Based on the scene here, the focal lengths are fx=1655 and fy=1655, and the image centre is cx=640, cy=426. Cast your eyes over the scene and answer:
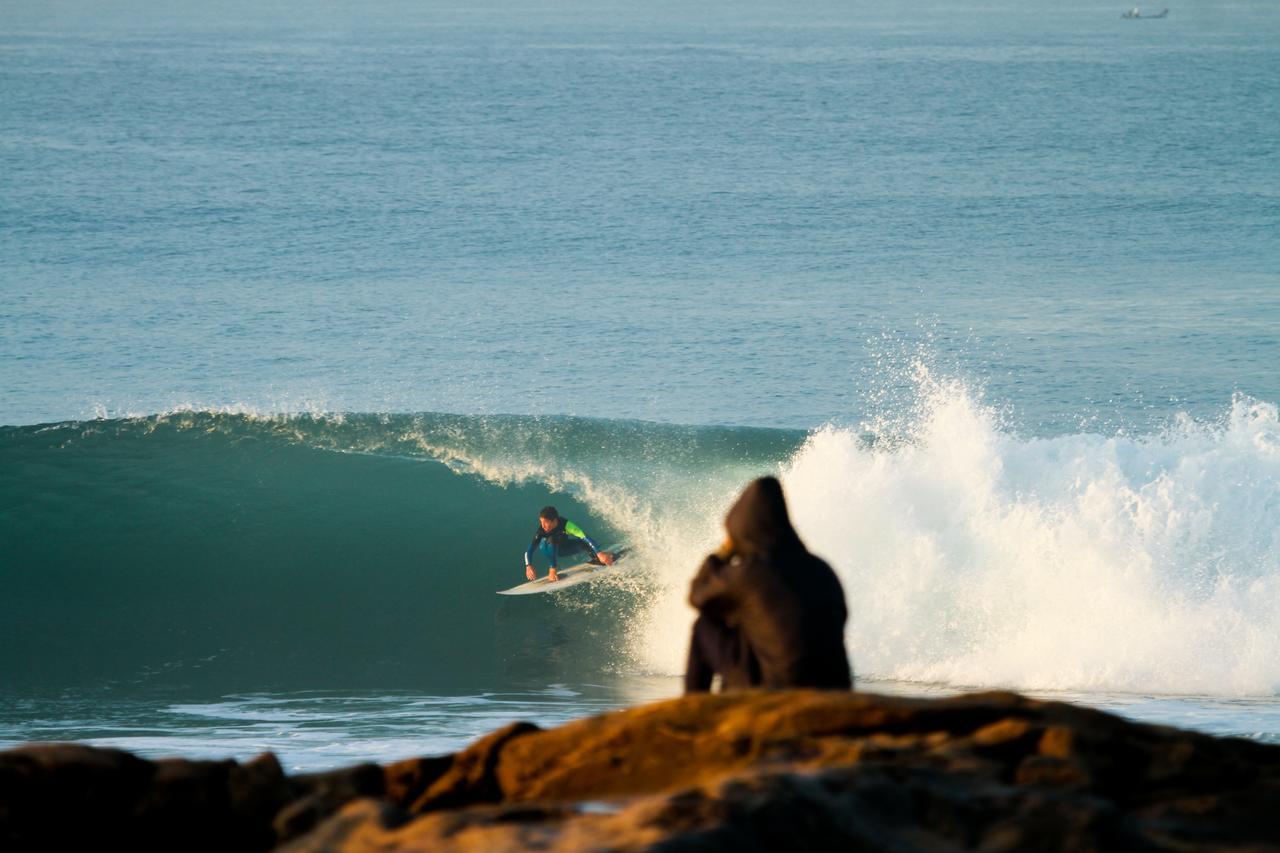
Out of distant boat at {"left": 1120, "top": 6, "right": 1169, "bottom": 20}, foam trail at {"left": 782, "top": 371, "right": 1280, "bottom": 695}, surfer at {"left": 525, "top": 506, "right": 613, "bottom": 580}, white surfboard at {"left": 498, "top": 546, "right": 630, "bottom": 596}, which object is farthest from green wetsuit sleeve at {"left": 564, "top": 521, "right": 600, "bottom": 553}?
distant boat at {"left": 1120, "top": 6, "right": 1169, "bottom": 20}

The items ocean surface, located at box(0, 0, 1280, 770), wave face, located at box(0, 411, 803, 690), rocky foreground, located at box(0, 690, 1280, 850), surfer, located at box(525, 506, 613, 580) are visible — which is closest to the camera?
rocky foreground, located at box(0, 690, 1280, 850)

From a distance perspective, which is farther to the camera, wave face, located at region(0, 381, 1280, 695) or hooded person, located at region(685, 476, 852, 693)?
wave face, located at region(0, 381, 1280, 695)

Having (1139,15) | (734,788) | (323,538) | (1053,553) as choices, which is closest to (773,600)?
(734,788)

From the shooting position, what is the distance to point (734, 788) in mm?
3984

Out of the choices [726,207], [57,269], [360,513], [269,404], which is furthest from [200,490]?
[726,207]

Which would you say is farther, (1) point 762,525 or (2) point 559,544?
(2) point 559,544

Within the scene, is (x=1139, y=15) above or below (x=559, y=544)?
above

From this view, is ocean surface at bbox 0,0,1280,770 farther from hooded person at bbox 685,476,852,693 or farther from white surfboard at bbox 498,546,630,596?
hooded person at bbox 685,476,852,693

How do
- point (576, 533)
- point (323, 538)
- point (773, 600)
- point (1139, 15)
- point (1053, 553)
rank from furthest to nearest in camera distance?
point (1139, 15)
point (323, 538)
point (1053, 553)
point (576, 533)
point (773, 600)

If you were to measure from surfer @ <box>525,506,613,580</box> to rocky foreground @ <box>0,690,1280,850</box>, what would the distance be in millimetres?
8717

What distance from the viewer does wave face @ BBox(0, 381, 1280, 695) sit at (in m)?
12.9

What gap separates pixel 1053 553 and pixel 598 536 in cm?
425

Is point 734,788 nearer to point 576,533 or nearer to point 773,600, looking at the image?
point 773,600

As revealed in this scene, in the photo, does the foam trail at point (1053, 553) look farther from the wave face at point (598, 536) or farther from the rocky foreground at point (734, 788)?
the rocky foreground at point (734, 788)
